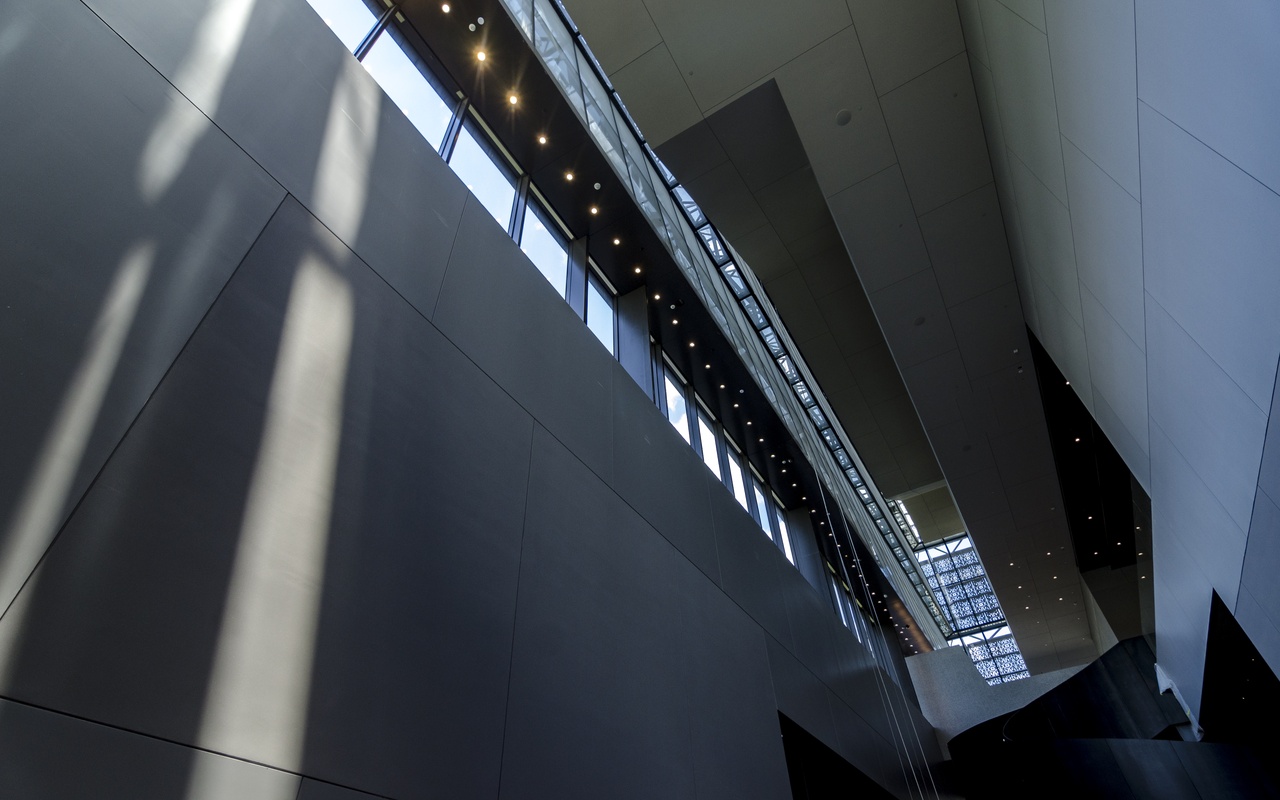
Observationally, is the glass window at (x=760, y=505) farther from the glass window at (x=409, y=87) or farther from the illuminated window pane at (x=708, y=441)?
the glass window at (x=409, y=87)

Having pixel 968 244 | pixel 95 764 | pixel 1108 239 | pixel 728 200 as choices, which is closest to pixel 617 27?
pixel 728 200

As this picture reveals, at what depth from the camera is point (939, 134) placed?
856 cm

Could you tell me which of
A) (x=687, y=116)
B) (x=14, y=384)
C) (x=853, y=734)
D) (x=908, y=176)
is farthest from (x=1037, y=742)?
(x=14, y=384)

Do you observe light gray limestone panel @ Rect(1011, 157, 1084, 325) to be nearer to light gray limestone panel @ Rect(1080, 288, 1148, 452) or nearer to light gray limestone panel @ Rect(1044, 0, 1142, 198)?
light gray limestone panel @ Rect(1080, 288, 1148, 452)

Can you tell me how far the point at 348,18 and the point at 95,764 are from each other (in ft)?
22.6

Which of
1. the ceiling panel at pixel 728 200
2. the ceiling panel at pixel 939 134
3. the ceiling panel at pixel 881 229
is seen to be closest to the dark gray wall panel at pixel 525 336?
the ceiling panel at pixel 728 200

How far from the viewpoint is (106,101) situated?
3484 mm

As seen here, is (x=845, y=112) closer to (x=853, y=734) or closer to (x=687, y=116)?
(x=687, y=116)

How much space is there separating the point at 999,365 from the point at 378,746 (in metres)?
12.0

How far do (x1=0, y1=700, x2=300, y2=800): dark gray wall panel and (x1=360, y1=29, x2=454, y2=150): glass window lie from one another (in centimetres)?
597

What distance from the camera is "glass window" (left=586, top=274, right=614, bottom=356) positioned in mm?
9876

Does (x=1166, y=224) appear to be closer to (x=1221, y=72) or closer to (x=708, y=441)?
(x=1221, y=72)

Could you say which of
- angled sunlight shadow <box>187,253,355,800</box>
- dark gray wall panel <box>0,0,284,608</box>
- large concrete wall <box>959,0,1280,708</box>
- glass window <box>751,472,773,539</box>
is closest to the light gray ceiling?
large concrete wall <box>959,0,1280,708</box>

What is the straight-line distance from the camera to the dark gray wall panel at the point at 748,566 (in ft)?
32.2
